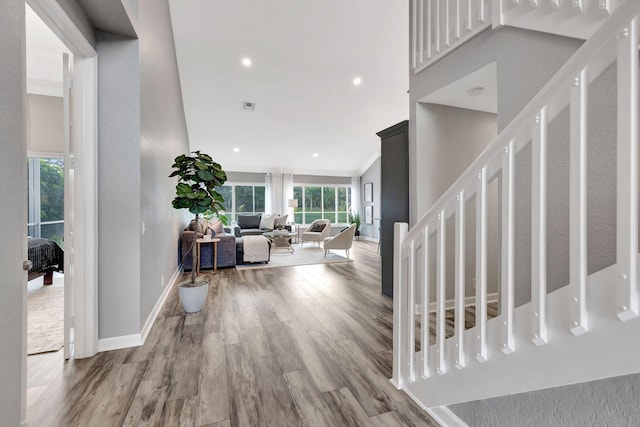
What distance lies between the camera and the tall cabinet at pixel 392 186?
325 centimetres

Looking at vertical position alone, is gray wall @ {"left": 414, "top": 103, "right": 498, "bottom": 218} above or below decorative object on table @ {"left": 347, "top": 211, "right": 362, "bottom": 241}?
above

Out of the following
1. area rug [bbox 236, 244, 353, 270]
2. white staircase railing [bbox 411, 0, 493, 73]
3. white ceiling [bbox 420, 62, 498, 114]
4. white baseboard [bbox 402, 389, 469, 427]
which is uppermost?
white staircase railing [bbox 411, 0, 493, 73]

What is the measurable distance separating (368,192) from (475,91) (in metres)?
7.05

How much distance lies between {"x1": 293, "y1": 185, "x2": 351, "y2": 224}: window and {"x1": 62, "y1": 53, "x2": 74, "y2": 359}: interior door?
791 centimetres

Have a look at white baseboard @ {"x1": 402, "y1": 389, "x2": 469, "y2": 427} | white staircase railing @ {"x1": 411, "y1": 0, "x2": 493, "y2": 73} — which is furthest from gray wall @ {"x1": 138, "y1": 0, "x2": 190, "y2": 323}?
white staircase railing @ {"x1": 411, "y1": 0, "x2": 493, "y2": 73}

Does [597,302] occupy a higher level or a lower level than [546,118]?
lower

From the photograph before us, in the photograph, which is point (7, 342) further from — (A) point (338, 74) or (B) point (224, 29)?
(A) point (338, 74)

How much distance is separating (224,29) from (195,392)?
4.74 m

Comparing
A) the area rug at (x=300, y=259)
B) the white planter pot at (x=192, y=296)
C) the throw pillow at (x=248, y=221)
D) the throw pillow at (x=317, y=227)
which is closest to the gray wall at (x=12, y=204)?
the white planter pot at (x=192, y=296)

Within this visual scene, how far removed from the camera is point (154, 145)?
2.95 meters

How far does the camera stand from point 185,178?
2828mm

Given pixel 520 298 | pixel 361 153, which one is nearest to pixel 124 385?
pixel 520 298

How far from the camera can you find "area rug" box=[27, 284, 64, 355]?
225 cm

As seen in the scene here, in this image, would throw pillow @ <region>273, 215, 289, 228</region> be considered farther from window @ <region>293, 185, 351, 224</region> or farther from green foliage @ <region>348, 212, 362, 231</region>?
green foliage @ <region>348, 212, 362, 231</region>
